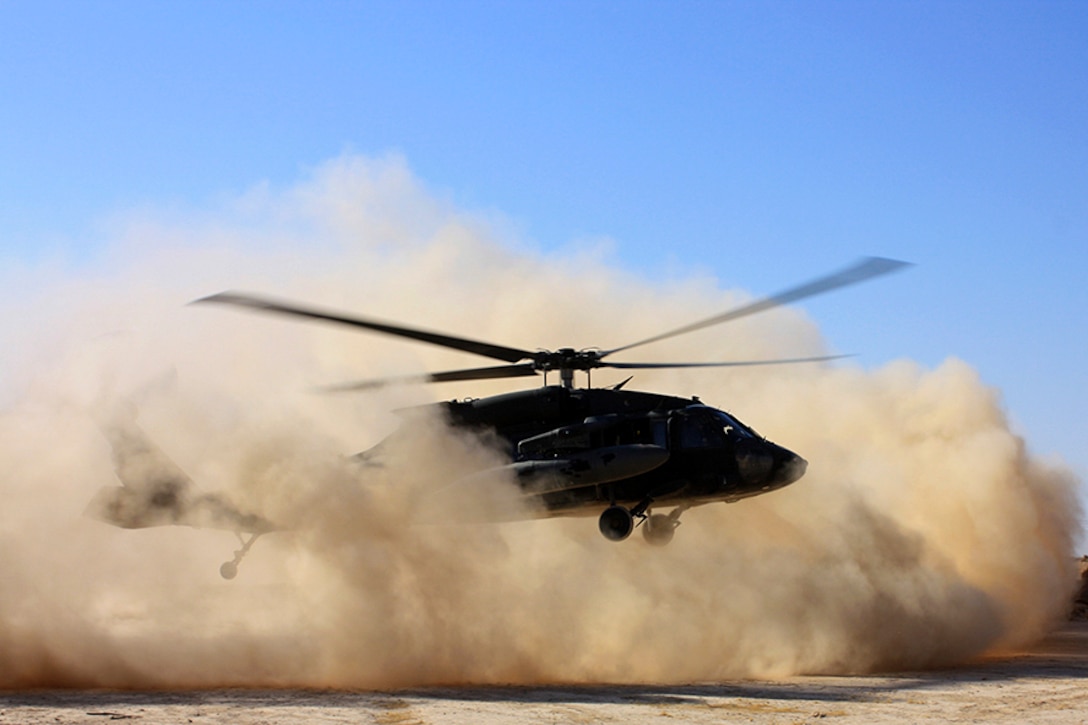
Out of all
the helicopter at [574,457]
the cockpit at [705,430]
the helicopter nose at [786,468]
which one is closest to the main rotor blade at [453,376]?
the helicopter at [574,457]

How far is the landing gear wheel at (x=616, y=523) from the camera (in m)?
18.7

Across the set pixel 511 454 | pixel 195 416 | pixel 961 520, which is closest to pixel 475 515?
pixel 511 454

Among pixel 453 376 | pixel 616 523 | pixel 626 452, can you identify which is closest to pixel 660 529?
pixel 616 523

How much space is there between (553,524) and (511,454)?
424cm

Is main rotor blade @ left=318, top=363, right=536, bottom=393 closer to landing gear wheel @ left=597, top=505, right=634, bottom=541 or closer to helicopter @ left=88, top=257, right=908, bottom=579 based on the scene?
helicopter @ left=88, top=257, right=908, bottom=579

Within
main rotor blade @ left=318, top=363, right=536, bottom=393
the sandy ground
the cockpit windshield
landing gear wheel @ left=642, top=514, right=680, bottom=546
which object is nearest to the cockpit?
the cockpit windshield

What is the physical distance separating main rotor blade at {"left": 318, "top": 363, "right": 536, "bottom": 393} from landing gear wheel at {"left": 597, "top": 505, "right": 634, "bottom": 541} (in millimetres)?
2529

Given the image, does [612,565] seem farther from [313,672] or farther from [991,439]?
[991,439]

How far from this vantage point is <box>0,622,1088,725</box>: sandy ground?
14477mm

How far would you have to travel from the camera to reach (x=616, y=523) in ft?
61.6

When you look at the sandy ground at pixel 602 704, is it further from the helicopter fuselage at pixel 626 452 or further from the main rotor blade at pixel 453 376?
the main rotor blade at pixel 453 376

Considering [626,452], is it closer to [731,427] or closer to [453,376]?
[731,427]

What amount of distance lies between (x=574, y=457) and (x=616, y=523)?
1165mm

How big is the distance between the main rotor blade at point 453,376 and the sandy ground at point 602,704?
15.3 feet
